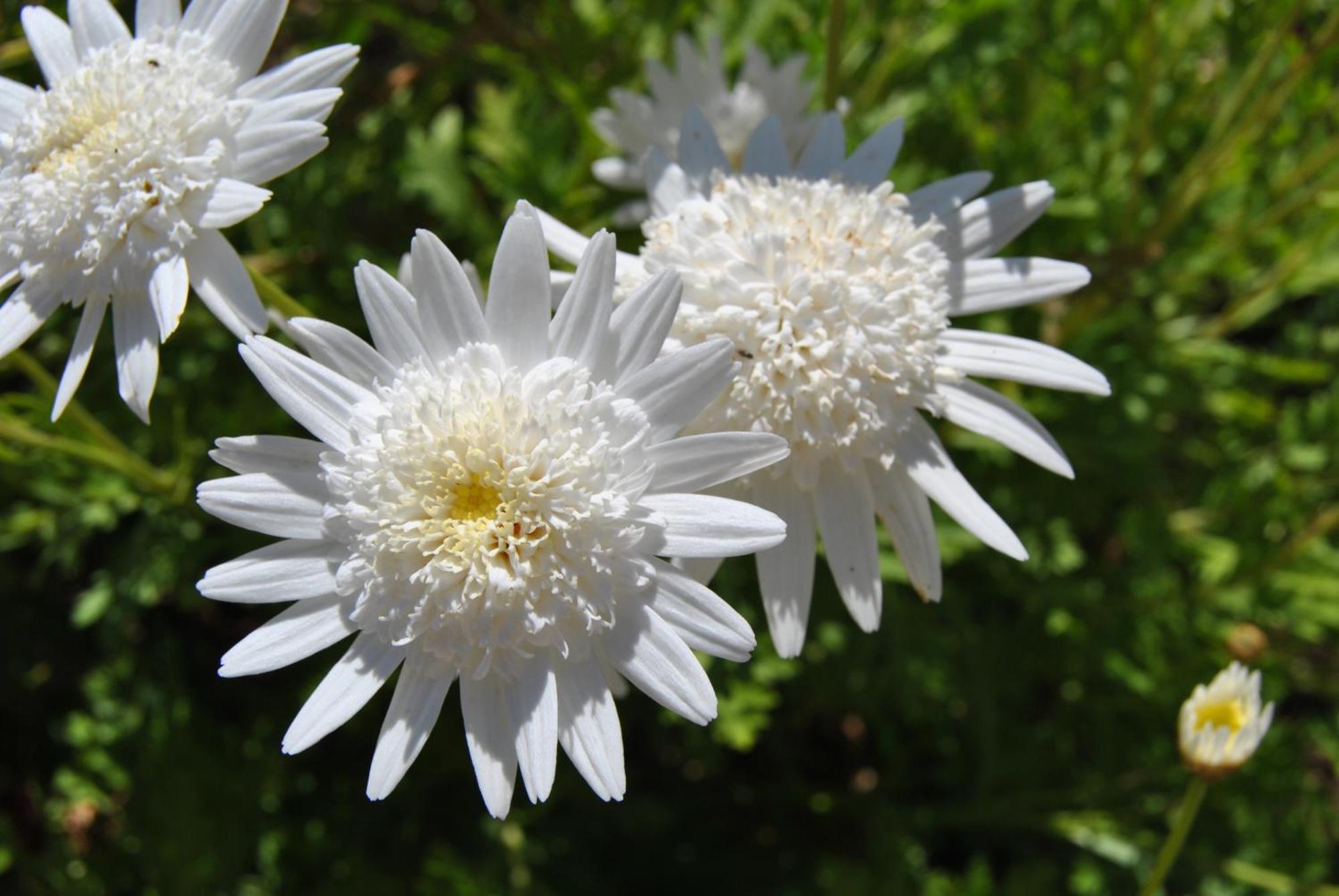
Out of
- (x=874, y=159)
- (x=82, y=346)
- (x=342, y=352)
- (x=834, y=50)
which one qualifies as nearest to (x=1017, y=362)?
(x=874, y=159)

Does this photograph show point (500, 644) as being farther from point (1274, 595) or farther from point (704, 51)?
point (1274, 595)

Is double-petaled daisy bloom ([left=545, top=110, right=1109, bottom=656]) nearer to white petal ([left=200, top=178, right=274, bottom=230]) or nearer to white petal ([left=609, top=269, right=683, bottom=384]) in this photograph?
white petal ([left=609, top=269, right=683, bottom=384])

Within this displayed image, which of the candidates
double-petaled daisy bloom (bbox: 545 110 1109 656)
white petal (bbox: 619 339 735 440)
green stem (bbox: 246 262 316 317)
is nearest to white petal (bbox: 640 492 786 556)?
white petal (bbox: 619 339 735 440)

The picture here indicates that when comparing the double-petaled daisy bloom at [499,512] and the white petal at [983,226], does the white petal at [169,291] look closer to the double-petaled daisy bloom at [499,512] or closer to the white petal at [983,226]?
the double-petaled daisy bloom at [499,512]

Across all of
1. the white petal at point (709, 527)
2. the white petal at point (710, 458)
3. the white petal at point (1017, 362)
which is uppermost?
the white petal at point (1017, 362)

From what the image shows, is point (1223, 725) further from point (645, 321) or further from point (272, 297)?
point (272, 297)

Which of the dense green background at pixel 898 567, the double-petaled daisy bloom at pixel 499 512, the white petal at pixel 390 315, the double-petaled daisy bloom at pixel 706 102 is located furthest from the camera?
the dense green background at pixel 898 567

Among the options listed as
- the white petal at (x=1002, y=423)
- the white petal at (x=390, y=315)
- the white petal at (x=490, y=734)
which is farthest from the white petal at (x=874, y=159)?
the white petal at (x=490, y=734)
